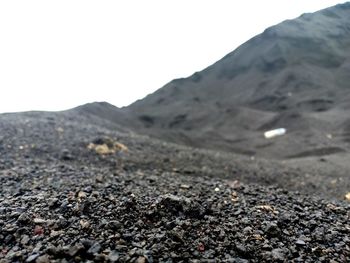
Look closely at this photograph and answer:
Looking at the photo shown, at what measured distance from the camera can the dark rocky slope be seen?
1812cm

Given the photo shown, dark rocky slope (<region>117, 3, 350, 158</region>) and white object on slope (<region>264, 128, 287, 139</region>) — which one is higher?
dark rocky slope (<region>117, 3, 350, 158</region>)

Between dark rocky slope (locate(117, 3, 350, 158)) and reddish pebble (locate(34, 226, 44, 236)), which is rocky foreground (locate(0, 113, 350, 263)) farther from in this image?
dark rocky slope (locate(117, 3, 350, 158))

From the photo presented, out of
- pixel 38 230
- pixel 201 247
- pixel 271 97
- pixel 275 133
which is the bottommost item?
pixel 275 133

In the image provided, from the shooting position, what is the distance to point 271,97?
2455 cm

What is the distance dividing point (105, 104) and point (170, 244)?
20748 millimetres

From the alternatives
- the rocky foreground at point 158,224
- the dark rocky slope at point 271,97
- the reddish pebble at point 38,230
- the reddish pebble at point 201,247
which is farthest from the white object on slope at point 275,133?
the reddish pebble at point 38,230

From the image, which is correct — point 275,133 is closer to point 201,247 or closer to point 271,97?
point 271,97

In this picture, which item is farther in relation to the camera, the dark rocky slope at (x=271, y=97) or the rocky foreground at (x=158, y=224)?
the dark rocky slope at (x=271, y=97)

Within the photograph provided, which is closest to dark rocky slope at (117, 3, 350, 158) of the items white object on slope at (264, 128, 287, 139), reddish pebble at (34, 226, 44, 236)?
white object on slope at (264, 128, 287, 139)

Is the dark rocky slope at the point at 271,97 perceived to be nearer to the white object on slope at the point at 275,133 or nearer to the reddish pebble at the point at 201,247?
the white object on slope at the point at 275,133

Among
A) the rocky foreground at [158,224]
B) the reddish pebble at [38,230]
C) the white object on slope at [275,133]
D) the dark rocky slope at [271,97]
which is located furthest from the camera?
the white object on slope at [275,133]

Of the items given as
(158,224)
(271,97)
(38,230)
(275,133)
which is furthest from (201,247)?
(271,97)

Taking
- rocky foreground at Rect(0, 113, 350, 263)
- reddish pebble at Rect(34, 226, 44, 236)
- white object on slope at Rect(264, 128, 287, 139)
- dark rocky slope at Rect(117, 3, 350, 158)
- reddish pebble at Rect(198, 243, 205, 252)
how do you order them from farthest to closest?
white object on slope at Rect(264, 128, 287, 139) → dark rocky slope at Rect(117, 3, 350, 158) → reddish pebble at Rect(34, 226, 44, 236) → reddish pebble at Rect(198, 243, 205, 252) → rocky foreground at Rect(0, 113, 350, 263)

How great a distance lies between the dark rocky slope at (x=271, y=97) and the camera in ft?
59.5
